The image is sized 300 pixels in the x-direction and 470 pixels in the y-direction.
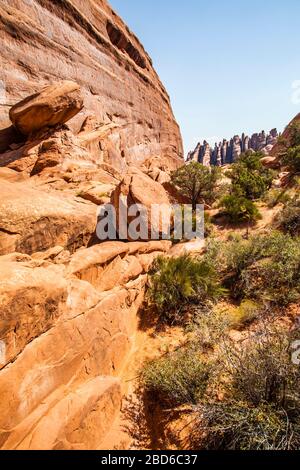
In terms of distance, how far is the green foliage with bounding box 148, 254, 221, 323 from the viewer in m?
6.81

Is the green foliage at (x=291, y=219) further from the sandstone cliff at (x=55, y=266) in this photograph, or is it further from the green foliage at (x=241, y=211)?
the sandstone cliff at (x=55, y=266)

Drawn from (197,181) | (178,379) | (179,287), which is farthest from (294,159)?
(178,379)

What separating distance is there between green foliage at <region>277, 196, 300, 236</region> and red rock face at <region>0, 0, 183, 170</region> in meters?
13.4

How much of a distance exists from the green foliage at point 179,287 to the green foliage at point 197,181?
8.44 m

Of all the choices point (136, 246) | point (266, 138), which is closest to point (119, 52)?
point (136, 246)

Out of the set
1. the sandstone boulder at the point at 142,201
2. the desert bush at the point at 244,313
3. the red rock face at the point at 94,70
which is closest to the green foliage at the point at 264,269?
the desert bush at the point at 244,313

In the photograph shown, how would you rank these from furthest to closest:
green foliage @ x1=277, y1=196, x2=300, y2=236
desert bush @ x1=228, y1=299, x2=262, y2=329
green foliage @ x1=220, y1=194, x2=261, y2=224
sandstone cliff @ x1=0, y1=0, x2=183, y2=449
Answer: green foliage @ x1=220, y1=194, x2=261, y2=224
green foliage @ x1=277, y1=196, x2=300, y2=236
desert bush @ x1=228, y1=299, x2=262, y2=329
sandstone cliff @ x1=0, y1=0, x2=183, y2=449

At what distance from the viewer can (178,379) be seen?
4.39m

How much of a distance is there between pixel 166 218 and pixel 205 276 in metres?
3.61

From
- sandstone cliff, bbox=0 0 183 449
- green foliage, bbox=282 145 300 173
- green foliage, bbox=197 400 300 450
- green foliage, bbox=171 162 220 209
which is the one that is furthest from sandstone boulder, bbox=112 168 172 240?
green foliage, bbox=282 145 300 173

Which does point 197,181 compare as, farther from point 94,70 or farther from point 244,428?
point 94,70

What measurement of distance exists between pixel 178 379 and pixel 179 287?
2.78 metres

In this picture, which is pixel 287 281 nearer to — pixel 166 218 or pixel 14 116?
pixel 166 218

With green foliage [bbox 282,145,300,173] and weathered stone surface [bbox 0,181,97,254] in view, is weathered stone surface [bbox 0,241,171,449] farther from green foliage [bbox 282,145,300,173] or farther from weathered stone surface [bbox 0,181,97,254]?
green foliage [bbox 282,145,300,173]
